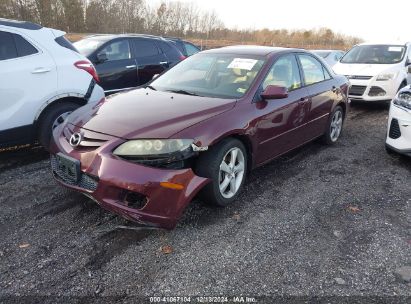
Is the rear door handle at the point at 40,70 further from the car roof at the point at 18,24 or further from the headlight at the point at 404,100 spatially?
the headlight at the point at 404,100

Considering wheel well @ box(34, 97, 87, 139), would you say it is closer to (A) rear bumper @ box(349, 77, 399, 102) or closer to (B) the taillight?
(B) the taillight

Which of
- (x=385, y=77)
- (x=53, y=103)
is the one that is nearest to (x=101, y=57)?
(x=53, y=103)

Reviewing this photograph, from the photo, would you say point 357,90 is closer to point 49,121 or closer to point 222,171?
point 222,171

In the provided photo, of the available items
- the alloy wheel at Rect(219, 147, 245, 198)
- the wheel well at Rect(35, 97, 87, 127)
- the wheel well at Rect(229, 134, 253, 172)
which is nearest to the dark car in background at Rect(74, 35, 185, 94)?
the wheel well at Rect(35, 97, 87, 127)

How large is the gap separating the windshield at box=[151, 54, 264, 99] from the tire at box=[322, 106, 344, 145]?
1.96m

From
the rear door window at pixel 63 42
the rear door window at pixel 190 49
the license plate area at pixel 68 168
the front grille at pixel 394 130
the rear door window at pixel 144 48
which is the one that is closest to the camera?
the license plate area at pixel 68 168

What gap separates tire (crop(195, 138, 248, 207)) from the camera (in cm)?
318

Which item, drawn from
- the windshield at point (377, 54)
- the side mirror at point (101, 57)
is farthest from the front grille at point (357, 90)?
the side mirror at point (101, 57)

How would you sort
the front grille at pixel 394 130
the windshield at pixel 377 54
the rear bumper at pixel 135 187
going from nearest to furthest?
the rear bumper at pixel 135 187 < the front grille at pixel 394 130 < the windshield at pixel 377 54

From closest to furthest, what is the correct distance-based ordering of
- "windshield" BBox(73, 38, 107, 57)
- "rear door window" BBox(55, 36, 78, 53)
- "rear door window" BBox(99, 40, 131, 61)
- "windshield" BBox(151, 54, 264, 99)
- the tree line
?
"windshield" BBox(151, 54, 264, 99), "rear door window" BBox(55, 36, 78, 53), "windshield" BBox(73, 38, 107, 57), "rear door window" BBox(99, 40, 131, 61), the tree line

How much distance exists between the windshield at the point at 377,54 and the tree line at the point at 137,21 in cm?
2967

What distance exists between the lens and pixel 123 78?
7039 mm

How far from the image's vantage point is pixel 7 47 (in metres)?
4.30

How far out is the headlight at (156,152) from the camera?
290cm
